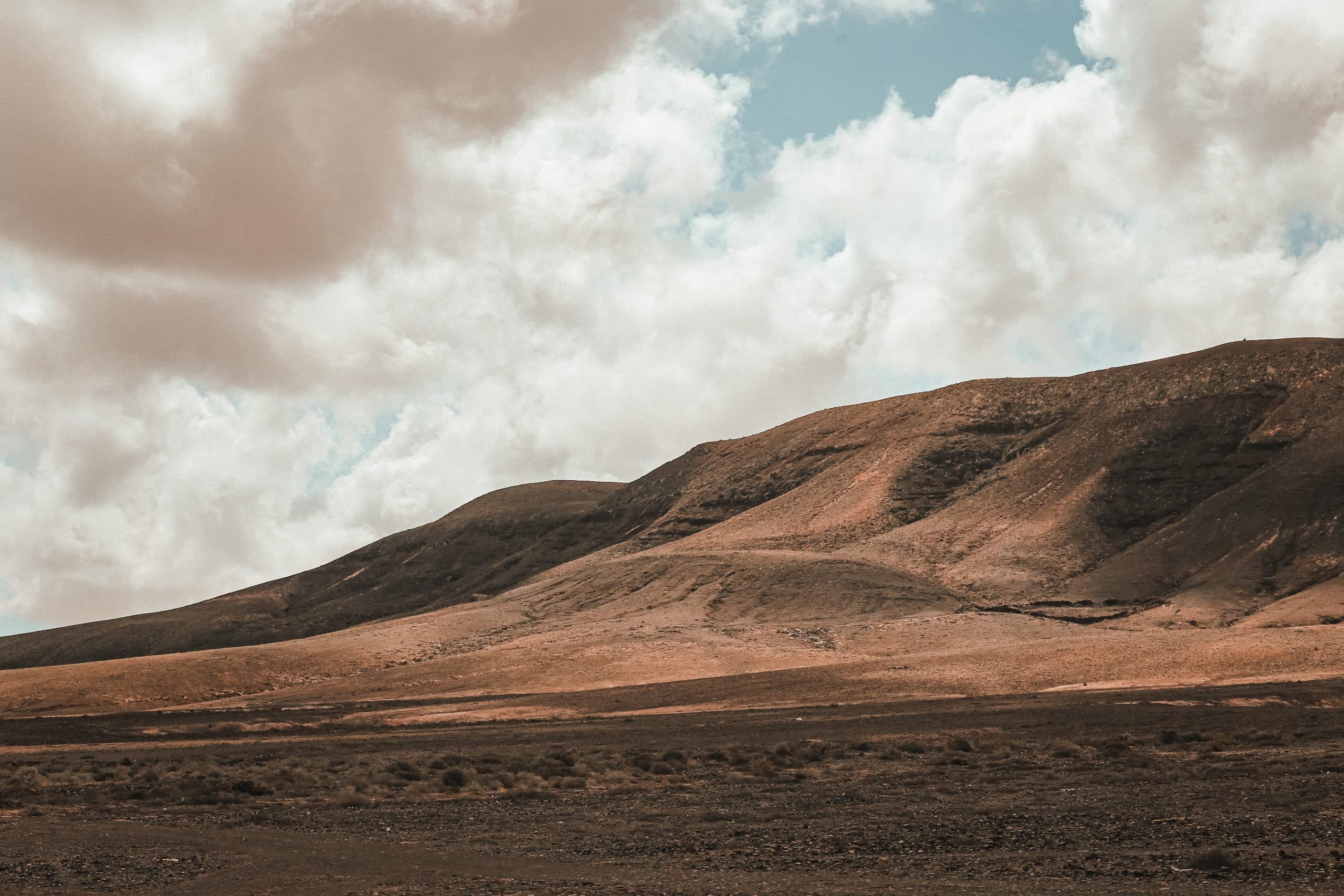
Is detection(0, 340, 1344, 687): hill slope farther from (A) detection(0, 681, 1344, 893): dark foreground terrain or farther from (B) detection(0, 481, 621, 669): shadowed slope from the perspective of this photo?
(A) detection(0, 681, 1344, 893): dark foreground terrain

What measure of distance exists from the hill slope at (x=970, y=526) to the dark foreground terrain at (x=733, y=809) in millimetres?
33600

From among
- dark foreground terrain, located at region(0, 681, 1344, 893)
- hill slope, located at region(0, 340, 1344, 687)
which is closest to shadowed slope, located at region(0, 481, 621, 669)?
hill slope, located at region(0, 340, 1344, 687)

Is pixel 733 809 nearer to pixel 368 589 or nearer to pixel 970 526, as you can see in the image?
pixel 970 526

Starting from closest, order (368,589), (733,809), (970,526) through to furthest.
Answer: (733,809) < (970,526) < (368,589)

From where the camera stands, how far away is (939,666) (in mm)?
62219

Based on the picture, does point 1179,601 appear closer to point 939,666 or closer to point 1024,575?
point 1024,575

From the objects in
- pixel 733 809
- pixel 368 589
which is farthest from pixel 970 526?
pixel 368 589

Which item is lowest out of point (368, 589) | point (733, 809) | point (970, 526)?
point (733, 809)

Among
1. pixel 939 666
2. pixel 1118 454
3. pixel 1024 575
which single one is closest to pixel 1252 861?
pixel 939 666

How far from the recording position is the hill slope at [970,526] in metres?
84.2

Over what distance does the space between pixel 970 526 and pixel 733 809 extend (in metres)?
83.3

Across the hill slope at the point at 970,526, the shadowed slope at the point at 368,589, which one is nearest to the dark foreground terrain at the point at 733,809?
the hill slope at the point at 970,526

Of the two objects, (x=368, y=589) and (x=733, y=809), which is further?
(x=368, y=589)

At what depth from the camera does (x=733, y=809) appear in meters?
22.9
